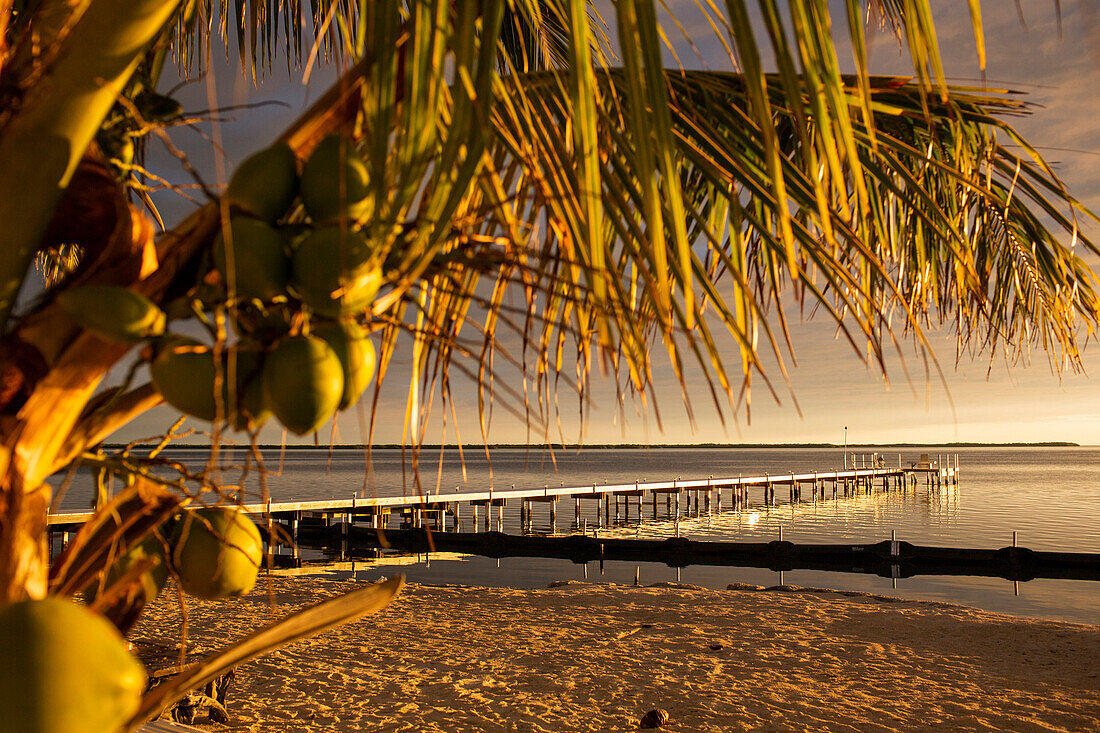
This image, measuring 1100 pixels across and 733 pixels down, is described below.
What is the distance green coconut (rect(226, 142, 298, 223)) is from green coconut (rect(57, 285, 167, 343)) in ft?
0.36

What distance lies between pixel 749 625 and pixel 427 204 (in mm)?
13418

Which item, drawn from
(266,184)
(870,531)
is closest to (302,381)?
(266,184)

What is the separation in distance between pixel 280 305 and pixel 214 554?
337 millimetres

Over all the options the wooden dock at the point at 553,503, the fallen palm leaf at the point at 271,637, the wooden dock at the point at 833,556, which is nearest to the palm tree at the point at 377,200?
the fallen palm leaf at the point at 271,637

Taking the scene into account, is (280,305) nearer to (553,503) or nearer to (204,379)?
(204,379)

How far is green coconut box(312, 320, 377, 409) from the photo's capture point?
67 cm

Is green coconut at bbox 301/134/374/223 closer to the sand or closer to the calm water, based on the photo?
the calm water

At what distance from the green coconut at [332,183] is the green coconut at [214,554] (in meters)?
0.39

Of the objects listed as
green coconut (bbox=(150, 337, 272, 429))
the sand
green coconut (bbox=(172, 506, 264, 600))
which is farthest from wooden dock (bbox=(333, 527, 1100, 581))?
green coconut (bbox=(150, 337, 272, 429))

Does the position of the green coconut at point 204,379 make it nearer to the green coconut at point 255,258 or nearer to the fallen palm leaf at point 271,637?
the green coconut at point 255,258

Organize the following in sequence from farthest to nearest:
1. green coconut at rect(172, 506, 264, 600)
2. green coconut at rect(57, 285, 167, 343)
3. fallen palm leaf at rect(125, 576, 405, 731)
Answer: green coconut at rect(172, 506, 264, 600) < fallen palm leaf at rect(125, 576, 405, 731) < green coconut at rect(57, 285, 167, 343)

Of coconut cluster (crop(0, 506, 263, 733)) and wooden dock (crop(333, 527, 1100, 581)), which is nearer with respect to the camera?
coconut cluster (crop(0, 506, 263, 733))

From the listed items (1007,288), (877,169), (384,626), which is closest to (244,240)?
(877,169)

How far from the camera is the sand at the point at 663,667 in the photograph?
26.3 feet
